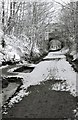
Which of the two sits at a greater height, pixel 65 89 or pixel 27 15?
pixel 27 15

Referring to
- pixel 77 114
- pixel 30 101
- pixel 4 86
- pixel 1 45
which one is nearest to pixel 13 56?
pixel 1 45

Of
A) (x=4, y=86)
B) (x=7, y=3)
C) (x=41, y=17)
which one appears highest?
(x=7, y=3)

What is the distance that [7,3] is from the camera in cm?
3428

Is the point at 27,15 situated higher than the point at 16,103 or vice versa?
the point at 27,15

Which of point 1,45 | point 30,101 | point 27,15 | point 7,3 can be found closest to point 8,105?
point 30,101

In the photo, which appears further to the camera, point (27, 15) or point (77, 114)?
point (27, 15)

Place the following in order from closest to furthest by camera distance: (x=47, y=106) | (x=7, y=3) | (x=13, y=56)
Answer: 1. (x=47, y=106)
2. (x=13, y=56)
3. (x=7, y=3)

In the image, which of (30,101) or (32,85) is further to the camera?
(32,85)

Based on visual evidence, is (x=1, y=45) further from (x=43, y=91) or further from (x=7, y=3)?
(x=43, y=91)

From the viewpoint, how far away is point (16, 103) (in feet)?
26.9

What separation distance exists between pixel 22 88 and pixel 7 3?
2616cm

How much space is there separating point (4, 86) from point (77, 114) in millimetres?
5705

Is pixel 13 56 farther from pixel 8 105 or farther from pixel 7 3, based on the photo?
pixel 8 105

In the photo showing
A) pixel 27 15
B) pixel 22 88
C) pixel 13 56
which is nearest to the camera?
pixel 22 88
